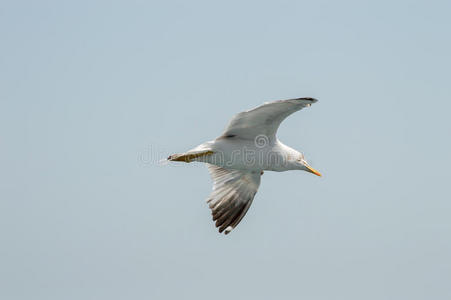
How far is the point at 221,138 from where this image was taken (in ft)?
43.0

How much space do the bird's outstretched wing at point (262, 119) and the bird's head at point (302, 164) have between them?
Result: 0.89m

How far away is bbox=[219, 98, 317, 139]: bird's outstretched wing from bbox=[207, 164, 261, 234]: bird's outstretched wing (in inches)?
80.3

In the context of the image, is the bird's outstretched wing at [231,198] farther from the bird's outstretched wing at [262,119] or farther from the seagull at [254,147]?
the bird's outstretched wing at [262,119]

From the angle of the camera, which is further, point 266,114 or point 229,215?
point 229,215

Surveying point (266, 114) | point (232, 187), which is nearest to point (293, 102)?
point (266, 114)

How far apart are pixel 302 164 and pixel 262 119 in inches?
66.2

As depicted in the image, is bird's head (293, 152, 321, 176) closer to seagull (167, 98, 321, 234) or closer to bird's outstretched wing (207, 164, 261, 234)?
seagull (167, 98, 321, 234)

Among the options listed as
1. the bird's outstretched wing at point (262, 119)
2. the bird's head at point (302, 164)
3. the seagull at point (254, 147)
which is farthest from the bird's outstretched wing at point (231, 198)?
the bird's outstretched wing at point (262, 119)

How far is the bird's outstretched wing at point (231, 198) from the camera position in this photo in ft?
48.8

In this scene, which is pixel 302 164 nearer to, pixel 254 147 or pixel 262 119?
pixel 254 147

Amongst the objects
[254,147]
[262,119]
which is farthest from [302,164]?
[262,119]

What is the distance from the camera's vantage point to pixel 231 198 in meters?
14.9

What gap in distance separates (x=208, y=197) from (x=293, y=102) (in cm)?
431

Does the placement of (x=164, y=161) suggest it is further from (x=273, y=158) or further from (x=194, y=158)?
(x=273, y=158)
